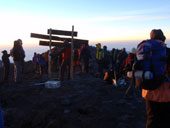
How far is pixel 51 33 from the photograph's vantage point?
11188 millimetres

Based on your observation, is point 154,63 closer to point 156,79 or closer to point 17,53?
point 156,79

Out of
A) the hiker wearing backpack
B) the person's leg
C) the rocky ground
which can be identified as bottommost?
the rocky ground

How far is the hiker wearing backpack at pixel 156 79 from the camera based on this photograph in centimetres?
316

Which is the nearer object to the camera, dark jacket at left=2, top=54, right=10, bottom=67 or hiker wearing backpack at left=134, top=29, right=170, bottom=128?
hiker wearing backpack at left=134, top=29, right=170, bottom=128

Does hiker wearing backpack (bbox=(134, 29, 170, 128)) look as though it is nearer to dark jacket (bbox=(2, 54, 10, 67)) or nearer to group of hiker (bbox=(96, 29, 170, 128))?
group of hiker (bbox=(96, 29, 170, 128))

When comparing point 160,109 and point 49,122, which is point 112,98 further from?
point 160,109

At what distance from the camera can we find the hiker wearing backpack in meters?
3.16

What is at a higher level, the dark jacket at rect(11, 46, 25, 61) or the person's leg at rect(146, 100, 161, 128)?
the dark jacket at rect(11, 46, 25, 61)

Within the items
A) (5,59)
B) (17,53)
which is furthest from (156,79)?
(5,59)

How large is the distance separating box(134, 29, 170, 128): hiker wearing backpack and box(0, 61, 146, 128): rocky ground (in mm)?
1751

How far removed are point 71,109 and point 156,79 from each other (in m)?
3.62

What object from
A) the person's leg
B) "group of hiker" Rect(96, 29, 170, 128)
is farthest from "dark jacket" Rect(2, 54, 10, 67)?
the person's leg

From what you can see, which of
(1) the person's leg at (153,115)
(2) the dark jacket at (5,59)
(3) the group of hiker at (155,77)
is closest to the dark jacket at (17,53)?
(2) the dark jacket at (5,59)

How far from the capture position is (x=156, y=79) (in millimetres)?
3137
